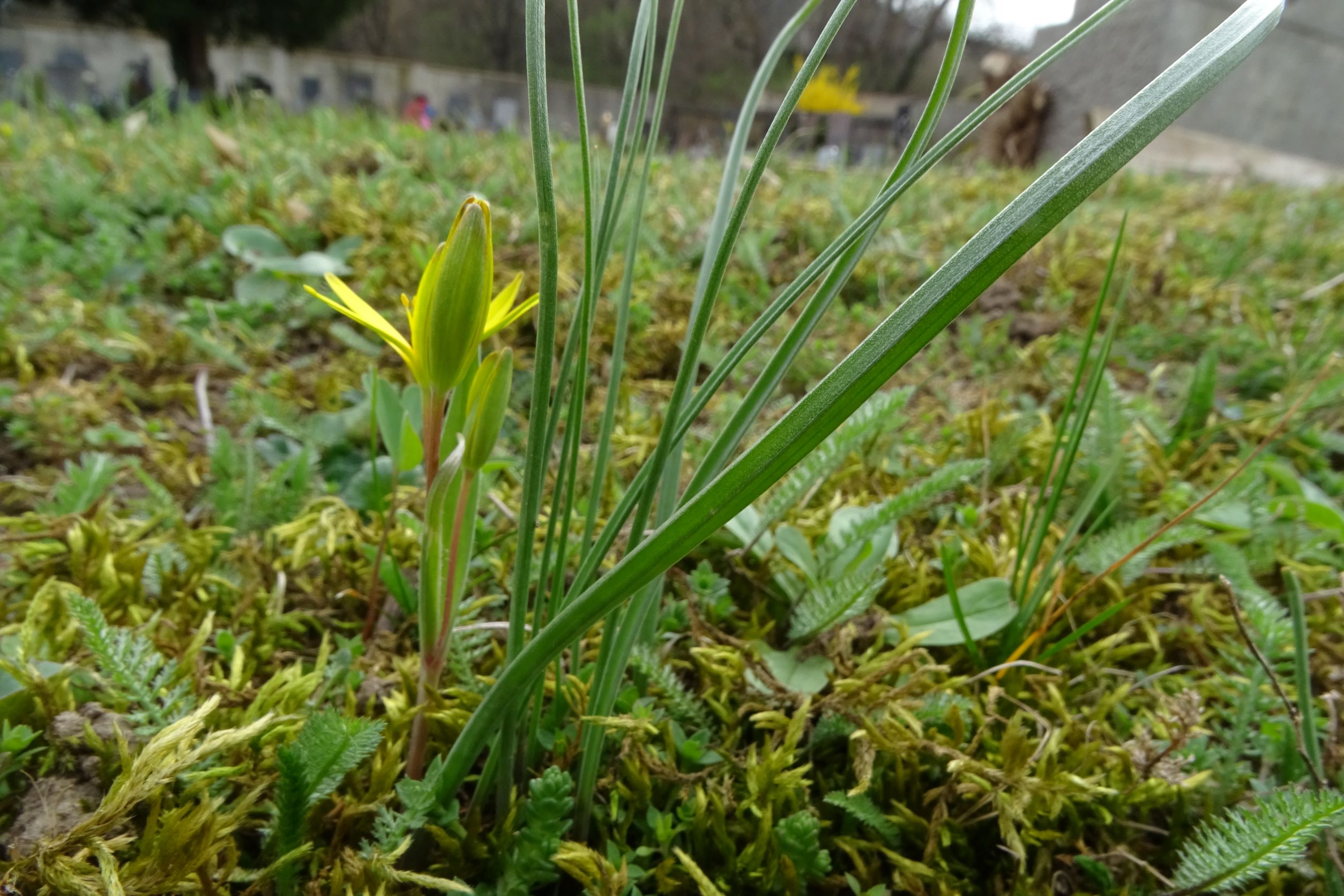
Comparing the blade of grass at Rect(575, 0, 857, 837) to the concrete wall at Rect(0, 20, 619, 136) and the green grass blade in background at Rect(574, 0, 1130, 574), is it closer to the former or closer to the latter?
the green grass blade in background at Rect(574, 0, 1130, 574)

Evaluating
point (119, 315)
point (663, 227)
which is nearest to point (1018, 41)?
point (663, 227)

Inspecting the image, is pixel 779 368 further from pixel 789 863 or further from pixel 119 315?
pixel 119 315

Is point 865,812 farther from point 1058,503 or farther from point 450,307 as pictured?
point 450,307

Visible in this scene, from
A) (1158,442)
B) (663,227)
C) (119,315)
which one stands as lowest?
(119,315)

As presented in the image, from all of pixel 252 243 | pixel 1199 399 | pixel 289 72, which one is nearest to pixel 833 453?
pixel 1199 399

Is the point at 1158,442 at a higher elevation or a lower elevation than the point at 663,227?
lower

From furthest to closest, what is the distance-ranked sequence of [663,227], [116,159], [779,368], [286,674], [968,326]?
[116,159] → [663,227] → [968,326] → [286,674] → [779,368]

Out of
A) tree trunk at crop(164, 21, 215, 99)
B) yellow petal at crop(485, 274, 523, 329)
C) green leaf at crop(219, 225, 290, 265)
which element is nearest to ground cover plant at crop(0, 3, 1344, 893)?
yellow petal at crop(485, 274, 523, 329)
